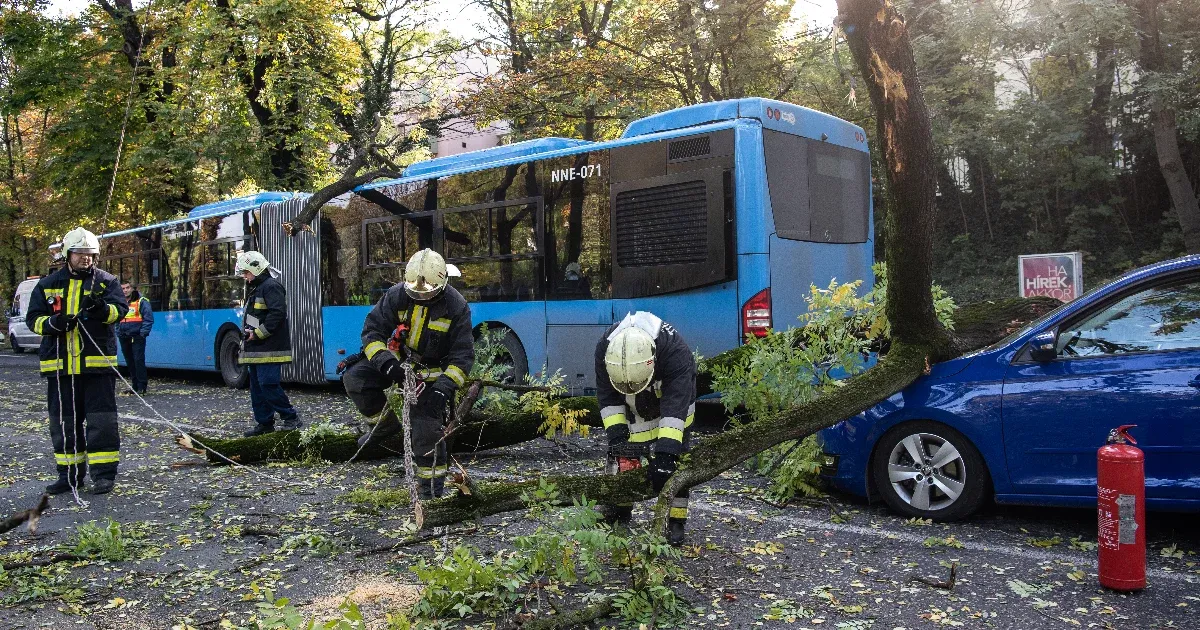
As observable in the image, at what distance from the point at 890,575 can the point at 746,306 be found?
4534mm

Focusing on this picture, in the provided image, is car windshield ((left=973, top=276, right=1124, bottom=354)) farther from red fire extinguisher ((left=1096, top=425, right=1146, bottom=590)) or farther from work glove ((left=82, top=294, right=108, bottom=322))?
work glove ((left=82, top=294, right=108, bottom=322))

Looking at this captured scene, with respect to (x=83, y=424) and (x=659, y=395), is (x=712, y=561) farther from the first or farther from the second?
(x=83, y=424)

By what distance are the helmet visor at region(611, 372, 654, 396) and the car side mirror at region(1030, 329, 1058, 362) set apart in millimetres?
2131

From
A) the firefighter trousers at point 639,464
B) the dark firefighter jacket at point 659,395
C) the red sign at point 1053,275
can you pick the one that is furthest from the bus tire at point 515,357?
the red sign at point 1053,275

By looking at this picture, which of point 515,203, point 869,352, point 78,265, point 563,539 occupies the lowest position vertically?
point 563,539

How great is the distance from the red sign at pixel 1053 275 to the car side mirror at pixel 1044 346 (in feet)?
20.8

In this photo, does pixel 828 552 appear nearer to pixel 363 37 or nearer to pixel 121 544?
pixel 121 544

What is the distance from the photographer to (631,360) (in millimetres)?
4844

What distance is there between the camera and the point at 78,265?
709 centimetres

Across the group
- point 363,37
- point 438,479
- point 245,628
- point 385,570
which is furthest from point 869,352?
point 363,37

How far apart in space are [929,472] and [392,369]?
3.39m

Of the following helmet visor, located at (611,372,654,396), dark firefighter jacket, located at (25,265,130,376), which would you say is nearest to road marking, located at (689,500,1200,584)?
helmet visor, located at (611,372,654,396)

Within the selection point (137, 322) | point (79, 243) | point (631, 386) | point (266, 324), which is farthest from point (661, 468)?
point (137, 322)

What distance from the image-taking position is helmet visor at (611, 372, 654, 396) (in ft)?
16.2
